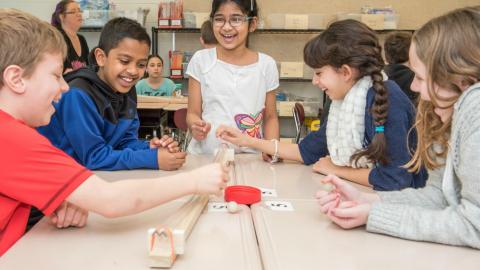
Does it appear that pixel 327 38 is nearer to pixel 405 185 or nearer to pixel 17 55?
pixel 405 185

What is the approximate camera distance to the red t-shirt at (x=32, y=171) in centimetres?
87

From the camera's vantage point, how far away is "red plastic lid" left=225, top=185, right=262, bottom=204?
1.16 metres

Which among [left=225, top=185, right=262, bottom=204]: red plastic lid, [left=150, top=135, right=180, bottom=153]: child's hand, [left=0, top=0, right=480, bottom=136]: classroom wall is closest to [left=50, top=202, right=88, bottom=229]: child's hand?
[left=225, top=185, right=262, bottom=204]: red plastic lid

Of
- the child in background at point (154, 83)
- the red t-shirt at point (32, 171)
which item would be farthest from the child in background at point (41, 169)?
the child in background at point (154, 83)

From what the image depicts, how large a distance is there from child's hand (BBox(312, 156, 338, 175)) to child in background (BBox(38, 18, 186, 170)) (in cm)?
52

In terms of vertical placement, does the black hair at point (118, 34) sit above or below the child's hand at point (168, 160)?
above

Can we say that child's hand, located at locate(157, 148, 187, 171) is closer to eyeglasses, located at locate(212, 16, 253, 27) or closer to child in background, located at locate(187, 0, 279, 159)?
child in background, located at locate(187, 0, 279, 159)

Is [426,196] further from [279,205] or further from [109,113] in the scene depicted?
[109,113]

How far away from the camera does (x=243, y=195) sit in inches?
45.7

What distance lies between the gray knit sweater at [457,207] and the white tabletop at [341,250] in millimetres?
26

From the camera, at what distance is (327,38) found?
4.80 ft

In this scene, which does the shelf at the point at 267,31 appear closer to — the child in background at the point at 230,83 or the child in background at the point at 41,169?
the child in background at the point at 230,83

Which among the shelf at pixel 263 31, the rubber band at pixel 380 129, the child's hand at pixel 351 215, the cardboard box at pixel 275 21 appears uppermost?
the cardboard box at pixel 275 21

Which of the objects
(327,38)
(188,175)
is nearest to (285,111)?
(327,38)
